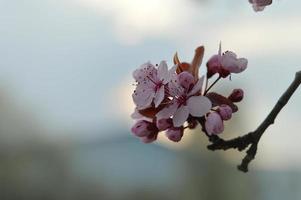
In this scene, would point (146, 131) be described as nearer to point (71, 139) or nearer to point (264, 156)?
point (264, 156)

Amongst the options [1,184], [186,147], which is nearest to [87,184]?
[1,184]

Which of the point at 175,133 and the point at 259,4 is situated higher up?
the point at 259,4

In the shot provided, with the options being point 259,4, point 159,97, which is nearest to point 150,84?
point 159,97

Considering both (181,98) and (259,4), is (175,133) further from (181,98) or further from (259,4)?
(259,4)

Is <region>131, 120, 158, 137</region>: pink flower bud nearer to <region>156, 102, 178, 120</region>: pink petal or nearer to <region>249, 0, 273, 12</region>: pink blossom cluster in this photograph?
<region>156, 102, 178, 120</region>: pink petal

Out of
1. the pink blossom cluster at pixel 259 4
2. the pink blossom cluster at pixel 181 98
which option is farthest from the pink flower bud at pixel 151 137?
the pink blossom cluster at pixel 259 4

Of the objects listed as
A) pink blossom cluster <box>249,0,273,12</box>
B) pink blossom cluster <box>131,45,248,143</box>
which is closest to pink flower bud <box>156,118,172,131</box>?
pink blossom cluster <box>131,45,248,143</box>

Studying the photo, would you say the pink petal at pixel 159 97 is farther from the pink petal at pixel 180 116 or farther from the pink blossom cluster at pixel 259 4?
the pink blossom cluster at pixel 259 4

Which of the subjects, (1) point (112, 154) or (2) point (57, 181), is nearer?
(2) point (57, 181)

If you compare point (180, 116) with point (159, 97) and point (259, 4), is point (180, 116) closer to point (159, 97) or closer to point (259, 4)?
point (159, 97)
